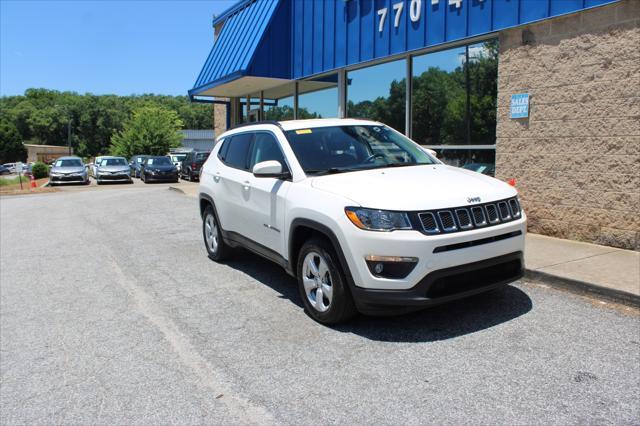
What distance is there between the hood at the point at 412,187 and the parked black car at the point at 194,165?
77.4 ft

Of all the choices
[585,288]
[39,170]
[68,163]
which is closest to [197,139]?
[39,170]

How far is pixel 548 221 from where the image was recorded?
7.89 m

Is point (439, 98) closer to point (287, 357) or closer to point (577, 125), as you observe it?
point (577, 125)

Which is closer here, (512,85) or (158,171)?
(512,85)

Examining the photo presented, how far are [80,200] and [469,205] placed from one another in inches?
611

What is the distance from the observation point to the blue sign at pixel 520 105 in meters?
8.04

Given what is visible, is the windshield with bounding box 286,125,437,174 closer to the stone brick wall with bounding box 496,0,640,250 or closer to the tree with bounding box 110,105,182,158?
the stone brick wall with bounding box 496,0,640,250

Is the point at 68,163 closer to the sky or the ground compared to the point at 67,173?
closer to the sky

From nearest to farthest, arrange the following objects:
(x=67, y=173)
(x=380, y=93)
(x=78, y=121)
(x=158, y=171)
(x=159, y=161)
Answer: (x=380, y=93), (x=67, y=173), (x=158, y=171), (x=159, y=161), (x=78, y=121)

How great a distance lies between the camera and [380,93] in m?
11.6

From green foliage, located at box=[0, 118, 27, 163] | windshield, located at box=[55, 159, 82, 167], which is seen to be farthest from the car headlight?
green foliage, located at box=[0, 118, 27, 163]

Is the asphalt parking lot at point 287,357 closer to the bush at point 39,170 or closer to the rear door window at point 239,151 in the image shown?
the rear door window at point 239,151

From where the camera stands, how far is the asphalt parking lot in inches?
128

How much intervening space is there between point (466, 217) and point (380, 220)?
70cm
